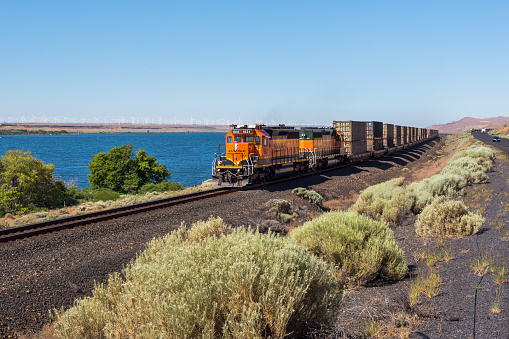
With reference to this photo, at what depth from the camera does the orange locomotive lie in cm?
2316

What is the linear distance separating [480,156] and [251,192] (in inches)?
738

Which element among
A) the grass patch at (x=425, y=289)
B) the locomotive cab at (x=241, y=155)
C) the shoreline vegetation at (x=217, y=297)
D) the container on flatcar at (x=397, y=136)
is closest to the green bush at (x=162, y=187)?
the locomotive cab at (x=241, y=155)

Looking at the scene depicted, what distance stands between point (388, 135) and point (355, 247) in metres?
50.8

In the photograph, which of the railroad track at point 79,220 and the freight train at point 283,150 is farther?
the freight train at point 283,150

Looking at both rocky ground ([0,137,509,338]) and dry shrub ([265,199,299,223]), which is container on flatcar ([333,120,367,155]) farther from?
dry shrub ([265,199,299,223])

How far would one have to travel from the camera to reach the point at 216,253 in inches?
Answer: 192

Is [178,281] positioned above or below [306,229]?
above

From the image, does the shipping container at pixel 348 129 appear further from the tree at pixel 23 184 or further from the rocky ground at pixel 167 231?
the tree at pixel 23 184

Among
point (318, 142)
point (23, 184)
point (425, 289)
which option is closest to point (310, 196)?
point (318, 142)

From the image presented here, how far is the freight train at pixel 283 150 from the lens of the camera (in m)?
23.4

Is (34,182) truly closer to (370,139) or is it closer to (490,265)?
(490,265)

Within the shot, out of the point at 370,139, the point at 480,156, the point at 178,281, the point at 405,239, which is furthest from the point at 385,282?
the point at 370,139

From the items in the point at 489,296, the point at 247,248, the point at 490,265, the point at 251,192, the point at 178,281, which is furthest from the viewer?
the point at 251,192

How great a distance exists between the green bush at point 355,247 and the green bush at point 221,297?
2345 millimetres
